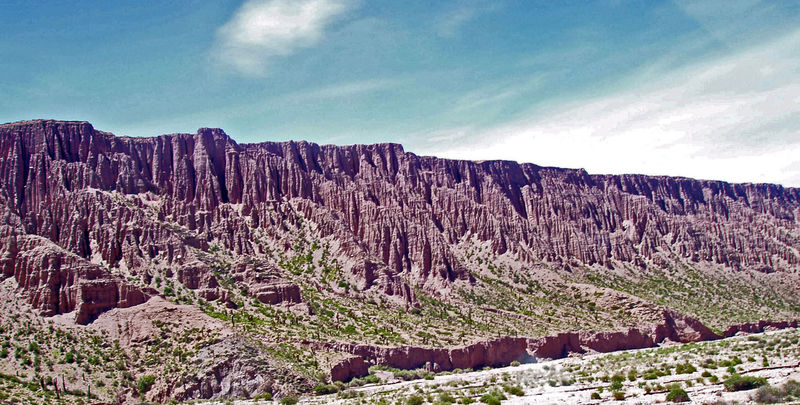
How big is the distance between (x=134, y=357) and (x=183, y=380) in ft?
25.5

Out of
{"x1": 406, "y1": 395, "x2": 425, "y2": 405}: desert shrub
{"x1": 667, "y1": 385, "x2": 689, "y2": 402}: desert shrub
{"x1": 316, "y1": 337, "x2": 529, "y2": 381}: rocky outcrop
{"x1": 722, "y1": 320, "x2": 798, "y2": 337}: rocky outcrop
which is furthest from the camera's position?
{"x1": 722, "y1": 320, "x2": 798, "y2": 337}: rocky outcrop

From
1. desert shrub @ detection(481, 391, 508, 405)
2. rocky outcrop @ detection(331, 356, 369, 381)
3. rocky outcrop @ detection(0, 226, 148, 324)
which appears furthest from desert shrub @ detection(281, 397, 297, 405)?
rocky outcrop @ detection(0, 226, 148, 324)

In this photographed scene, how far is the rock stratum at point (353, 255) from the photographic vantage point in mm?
75875

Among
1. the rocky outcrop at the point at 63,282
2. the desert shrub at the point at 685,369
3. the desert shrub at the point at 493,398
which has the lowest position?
the desert shrub at the point at 493,398

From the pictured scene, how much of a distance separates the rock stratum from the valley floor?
14.5 m

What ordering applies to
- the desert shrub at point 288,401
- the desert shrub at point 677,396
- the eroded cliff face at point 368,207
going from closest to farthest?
1. the desert shrub at point 677,396
2. the desert shrub at point 288,401
3. the eroded cliff face at point 368,207

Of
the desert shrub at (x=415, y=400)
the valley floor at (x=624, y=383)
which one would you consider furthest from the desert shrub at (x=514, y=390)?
the desert shrub at (x=415, y=400)

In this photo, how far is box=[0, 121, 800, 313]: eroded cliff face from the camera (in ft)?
306

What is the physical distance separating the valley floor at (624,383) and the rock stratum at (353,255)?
14.5 metres

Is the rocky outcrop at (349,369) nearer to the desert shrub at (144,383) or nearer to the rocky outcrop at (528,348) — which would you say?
the rocky outcrop at (528,348)

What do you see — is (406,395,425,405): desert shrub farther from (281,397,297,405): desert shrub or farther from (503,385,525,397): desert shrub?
(281,397,297,405): desert shrub

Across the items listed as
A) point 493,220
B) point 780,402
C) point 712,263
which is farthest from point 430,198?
point 780,402

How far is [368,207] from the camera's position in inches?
4830

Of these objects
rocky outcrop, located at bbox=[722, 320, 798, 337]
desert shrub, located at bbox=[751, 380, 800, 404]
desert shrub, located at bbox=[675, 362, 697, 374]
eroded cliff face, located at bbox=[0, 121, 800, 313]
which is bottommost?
rocky outcrop, located at bbox=[722, 320, 798, 337]
